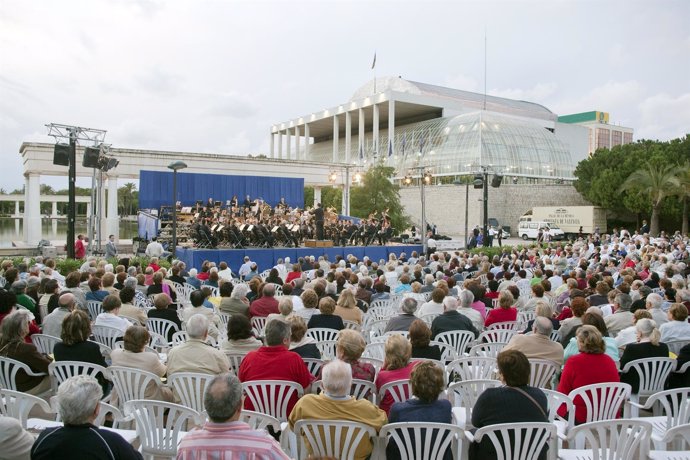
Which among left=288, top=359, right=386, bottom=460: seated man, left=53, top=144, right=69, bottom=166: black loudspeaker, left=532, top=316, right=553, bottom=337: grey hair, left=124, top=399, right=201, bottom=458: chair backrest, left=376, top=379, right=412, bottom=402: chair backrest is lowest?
left=124, top=399, right=201, bottom=458: chair backrest

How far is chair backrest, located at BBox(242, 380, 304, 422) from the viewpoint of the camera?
145 inches

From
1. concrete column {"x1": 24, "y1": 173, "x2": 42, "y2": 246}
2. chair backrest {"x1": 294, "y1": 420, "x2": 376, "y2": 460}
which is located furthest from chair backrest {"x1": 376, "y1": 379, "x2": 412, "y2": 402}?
concrete column {"x1": 24, "y1": 173, "x2": 42, "y2": 246}

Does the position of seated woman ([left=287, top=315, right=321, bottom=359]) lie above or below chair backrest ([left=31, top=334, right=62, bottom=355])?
above

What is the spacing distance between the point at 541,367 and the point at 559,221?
3788 cm

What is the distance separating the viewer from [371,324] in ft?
22.1

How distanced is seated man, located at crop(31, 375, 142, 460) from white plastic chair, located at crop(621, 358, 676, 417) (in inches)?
163

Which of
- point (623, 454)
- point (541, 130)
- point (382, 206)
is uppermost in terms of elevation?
point (541, 130)

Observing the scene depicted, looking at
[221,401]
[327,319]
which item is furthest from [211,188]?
[221,401]

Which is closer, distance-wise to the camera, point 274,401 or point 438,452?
point 438,452

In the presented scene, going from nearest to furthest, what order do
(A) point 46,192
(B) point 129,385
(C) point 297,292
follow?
(B) point 129,385 → (C) point 297,292 → (A) point 46,192

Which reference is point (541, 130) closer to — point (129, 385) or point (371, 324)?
point (371, 324)

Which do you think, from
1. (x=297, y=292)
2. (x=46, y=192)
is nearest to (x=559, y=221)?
(x=297, y=292)

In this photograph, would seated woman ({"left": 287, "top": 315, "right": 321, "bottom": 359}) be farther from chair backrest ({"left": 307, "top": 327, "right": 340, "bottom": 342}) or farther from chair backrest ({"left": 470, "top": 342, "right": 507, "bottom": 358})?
chair backrest ({"left": 470, "top": 342, "right": 507, "bottom": 358})

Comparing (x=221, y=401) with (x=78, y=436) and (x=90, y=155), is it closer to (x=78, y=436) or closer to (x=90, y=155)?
(x=78, y=436)
